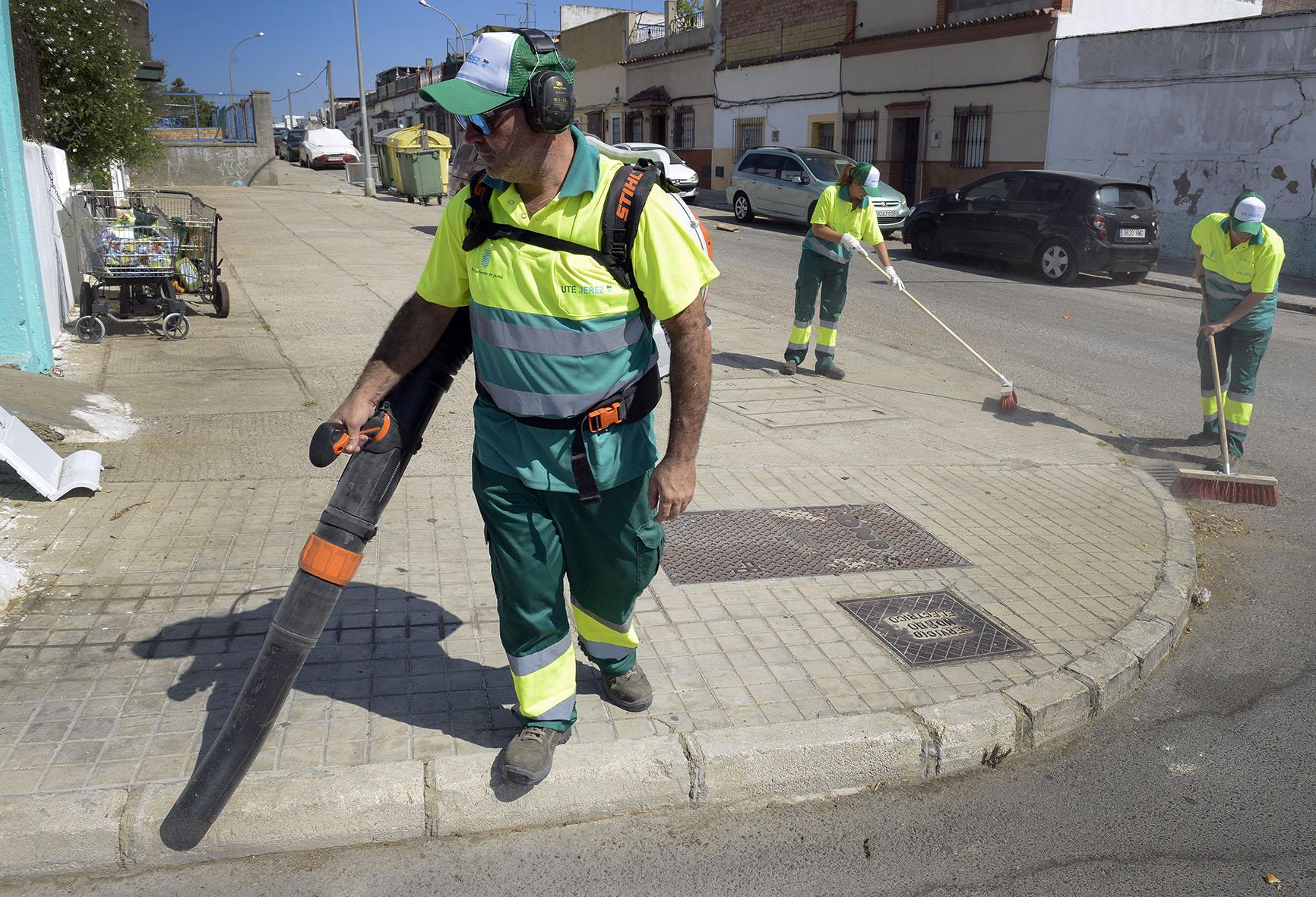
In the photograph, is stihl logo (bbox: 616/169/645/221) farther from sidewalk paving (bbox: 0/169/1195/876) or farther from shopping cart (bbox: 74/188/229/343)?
shopping cart (bbox: 74/188/229/343)

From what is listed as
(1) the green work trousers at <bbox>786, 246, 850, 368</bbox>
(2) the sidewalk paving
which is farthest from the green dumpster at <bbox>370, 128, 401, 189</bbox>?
(2) the sidewalk paving

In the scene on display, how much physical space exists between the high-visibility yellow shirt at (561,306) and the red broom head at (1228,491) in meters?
4.68

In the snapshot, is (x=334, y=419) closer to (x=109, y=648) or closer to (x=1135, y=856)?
(x=109, y=648)

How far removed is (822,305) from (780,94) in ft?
79.7

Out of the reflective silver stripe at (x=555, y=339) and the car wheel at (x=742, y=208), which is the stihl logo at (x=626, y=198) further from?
the car wheel at (x=742, y=208)

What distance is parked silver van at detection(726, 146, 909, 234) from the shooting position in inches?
843

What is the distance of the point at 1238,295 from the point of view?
7.07 meters

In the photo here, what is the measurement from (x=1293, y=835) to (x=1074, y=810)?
63cm

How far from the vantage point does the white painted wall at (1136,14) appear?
21812mm

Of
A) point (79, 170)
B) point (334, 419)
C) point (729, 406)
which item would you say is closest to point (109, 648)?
point (334, 419)

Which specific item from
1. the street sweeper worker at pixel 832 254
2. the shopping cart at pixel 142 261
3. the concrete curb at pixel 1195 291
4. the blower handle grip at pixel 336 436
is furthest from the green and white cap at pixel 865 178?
the concrete curb at pixel 1195 291

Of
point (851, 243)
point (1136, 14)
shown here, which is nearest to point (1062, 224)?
point (851, 243)

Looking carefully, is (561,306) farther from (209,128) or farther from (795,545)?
(209,128)

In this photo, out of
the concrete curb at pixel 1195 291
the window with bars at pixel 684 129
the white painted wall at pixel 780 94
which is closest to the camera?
the concrete curb at pixel 1195 291
